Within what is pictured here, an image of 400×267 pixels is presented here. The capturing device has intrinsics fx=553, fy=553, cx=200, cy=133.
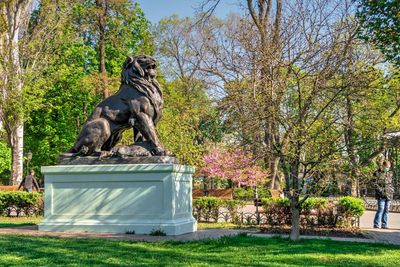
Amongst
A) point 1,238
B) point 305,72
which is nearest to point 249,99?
point 305,72

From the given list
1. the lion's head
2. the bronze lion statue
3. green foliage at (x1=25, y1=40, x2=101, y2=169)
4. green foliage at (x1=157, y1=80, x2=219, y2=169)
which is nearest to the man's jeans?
the bronze lion statue

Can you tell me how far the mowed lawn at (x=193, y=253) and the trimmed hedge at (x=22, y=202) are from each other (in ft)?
29.1

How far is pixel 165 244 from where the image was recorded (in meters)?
9.94

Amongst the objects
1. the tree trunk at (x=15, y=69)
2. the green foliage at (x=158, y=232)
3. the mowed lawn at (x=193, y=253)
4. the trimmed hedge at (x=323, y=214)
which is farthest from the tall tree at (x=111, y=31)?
the mowed lawn at (x=193, y=253)

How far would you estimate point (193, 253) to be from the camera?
898cm

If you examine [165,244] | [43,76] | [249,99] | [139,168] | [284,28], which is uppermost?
[43,76]

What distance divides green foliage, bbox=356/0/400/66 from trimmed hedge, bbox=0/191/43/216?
13113mm

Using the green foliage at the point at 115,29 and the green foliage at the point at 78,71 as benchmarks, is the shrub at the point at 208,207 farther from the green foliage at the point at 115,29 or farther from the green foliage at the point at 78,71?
the green foliage at the point at 115,29

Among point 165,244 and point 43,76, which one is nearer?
point 165,244

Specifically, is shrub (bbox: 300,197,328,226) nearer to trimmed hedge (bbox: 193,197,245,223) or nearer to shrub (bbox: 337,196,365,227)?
shrub (bbox: 337,196,365,227)

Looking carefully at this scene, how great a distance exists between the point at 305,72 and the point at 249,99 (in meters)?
1.51

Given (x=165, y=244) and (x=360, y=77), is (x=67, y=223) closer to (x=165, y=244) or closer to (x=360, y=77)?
(x=165, y=244)

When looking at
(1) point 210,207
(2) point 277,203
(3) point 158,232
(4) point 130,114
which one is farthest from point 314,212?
(4) point 130,114

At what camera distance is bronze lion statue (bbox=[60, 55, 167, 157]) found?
39.9 ft
